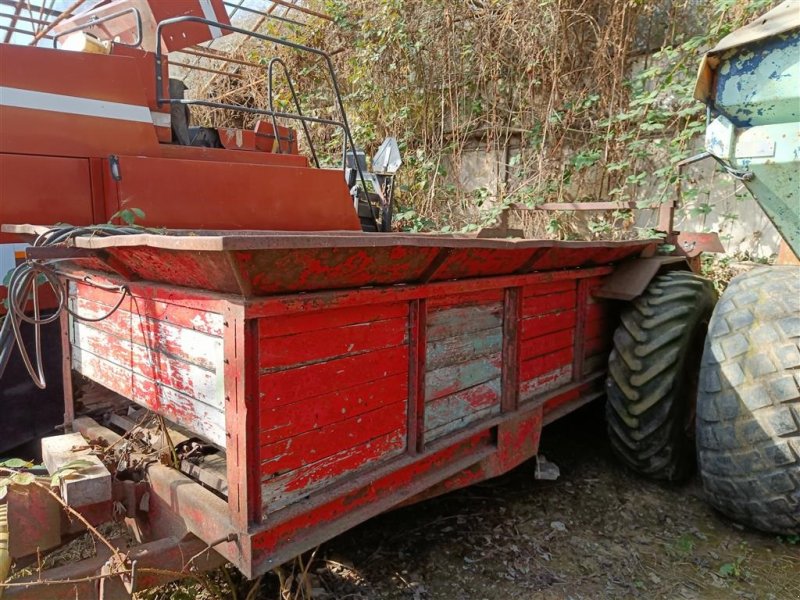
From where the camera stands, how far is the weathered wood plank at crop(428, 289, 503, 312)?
2.12 metres

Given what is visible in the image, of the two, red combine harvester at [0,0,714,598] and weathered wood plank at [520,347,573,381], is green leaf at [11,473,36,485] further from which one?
weathered wood plank at [520,347,573,381]

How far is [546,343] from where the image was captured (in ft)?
9.16

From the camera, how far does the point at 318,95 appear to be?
9383 mm

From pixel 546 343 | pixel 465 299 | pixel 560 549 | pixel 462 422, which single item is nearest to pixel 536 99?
pixel 546 343

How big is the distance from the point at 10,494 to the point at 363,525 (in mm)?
1467

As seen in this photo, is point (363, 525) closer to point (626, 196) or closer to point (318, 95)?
point (626, 196)

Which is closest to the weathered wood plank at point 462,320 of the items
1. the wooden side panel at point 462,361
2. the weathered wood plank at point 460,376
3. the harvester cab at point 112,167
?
the wooden side panel at point 462,361

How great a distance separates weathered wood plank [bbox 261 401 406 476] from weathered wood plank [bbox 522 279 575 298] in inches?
36.2

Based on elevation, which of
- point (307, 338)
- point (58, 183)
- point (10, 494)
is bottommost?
point (10, 494)

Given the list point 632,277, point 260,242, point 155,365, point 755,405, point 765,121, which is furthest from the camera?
point 632,277

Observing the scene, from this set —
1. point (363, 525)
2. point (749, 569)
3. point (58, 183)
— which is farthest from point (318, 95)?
point (749, 569)

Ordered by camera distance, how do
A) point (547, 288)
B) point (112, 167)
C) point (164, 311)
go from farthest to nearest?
point (547, 288), point (112, 167), point (164, 311)

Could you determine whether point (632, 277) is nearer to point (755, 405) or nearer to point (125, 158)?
point (755, 405)

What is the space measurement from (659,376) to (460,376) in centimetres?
115
